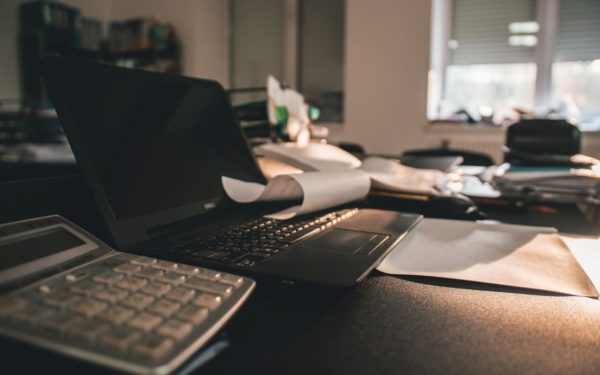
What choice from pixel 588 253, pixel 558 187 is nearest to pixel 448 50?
pixel 558 187

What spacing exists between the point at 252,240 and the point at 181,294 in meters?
0.19

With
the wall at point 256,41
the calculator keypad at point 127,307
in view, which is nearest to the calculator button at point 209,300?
the calculator keypad at point 127,307

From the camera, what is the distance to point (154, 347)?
9.2 inches

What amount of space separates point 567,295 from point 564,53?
3.85 m

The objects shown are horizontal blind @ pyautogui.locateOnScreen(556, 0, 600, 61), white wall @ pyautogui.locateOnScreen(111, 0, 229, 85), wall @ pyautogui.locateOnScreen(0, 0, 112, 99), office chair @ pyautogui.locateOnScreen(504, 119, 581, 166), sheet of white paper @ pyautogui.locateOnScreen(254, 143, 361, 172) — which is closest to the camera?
sheet of white paper @ pyautogui.locateOnScreen(254, 143, 361, 172)

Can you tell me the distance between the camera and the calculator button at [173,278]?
12.7 inches

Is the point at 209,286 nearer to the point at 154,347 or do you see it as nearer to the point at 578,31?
the point at 154,347

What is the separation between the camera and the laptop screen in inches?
18.9

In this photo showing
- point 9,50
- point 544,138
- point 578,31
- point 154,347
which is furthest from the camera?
point 9,50

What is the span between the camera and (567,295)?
0.41 metres

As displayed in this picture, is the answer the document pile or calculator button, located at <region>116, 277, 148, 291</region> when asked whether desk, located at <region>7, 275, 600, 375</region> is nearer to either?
calculator button, located at <region>116, 277, 148, 291</region>

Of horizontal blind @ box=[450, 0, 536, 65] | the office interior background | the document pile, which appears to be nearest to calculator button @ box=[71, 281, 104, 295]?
the document pile

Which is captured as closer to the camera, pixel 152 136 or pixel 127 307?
pixel 127 307

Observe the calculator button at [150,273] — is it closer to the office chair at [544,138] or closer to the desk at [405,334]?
the desk at [405,334]
